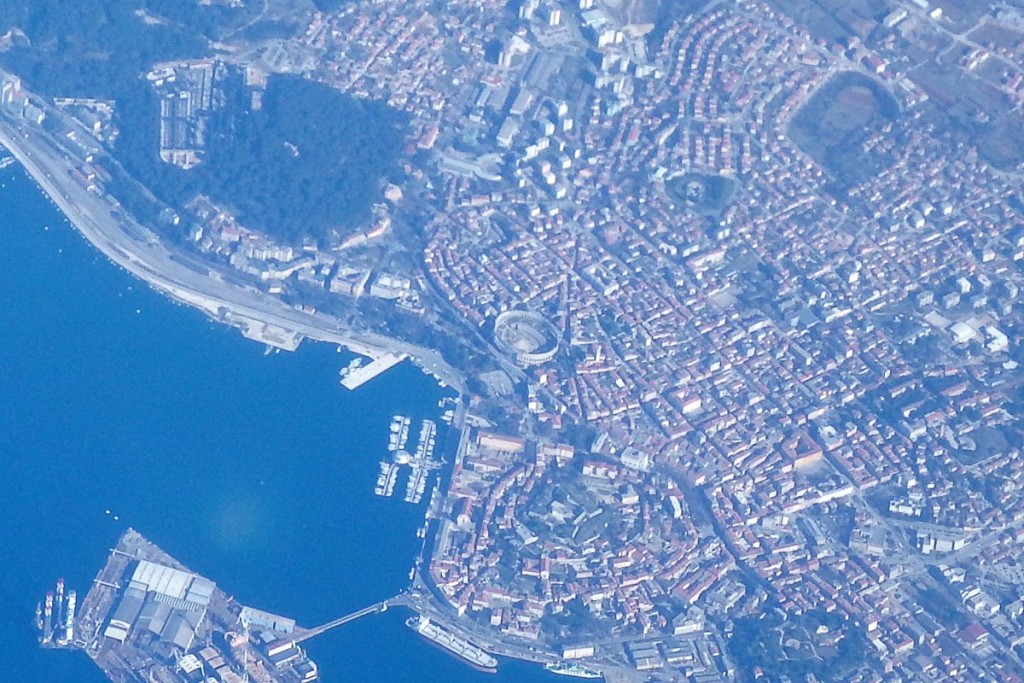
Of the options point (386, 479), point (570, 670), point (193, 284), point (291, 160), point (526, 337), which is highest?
point (291, 160)

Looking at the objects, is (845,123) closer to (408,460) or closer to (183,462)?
(408,460)

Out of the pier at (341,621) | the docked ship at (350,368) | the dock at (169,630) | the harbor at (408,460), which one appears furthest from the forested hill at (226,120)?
the pier at (341,621)

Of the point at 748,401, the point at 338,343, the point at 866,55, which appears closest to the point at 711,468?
the point at 748,401

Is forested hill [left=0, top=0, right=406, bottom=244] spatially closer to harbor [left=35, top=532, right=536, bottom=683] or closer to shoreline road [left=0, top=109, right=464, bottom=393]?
shoreline road [left=0, top=109, right=464, bottom=393]

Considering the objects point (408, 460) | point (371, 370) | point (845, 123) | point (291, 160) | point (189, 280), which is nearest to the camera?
point (408, 460)

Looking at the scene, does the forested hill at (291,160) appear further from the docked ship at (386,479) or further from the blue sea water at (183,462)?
the docked ship at (386,479)

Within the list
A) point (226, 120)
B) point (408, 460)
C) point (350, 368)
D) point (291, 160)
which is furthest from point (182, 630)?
point (226, 120)
